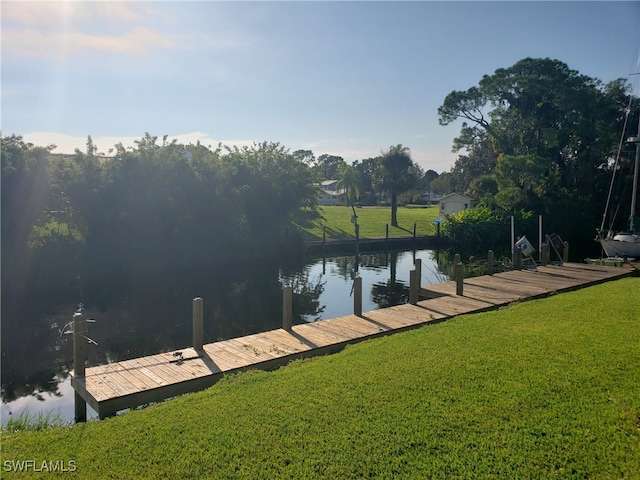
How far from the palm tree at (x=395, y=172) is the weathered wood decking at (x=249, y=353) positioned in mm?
30677

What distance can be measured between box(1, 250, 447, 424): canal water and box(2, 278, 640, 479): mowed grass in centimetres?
368

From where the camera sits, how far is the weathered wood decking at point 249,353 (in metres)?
7.39

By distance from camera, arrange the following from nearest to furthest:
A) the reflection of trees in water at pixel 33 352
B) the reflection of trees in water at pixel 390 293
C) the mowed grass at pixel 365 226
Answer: the reflection of trees in water at pixel 33 352, the reflection of trees in water at pixel 390 293, the mowed grass at pixel 365 226

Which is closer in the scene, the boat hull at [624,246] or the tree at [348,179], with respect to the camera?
the boat hull at [624,246]

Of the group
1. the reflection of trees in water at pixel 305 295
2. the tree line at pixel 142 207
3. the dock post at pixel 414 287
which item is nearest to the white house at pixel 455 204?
the tree line at pixel 142 207

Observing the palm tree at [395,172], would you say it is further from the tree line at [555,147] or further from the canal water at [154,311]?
the canal water at [154,311]

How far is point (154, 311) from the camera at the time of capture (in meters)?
16.0

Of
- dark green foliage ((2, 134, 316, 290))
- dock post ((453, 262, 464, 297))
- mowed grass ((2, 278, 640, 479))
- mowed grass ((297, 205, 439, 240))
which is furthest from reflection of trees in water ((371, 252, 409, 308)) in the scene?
mowed grass ((297, 205, 439, 240))

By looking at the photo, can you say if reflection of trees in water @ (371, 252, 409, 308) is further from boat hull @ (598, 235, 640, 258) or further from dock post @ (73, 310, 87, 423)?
boat hull @ (598, 235, 640, 258)

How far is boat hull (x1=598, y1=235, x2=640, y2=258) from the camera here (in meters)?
25.6

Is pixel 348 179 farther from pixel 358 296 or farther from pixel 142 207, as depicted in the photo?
pixel 358 296

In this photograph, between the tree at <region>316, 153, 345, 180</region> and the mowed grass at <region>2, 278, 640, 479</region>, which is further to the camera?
the tree at <region>316, 153, 345, 180</region>

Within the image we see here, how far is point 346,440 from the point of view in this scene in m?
4.68

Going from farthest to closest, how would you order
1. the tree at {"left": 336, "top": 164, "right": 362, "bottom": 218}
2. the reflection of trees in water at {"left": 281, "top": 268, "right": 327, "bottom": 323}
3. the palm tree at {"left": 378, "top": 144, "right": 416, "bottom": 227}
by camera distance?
the tree at {"left": 336, "top": 164, "right": 362, "bottom": 218} → the palm tree at {"left": 378, "top": 144, "right": 416, "bottom": 227} → the reflection of trees in water at {"left": 281, "top": 268, "right": 327, "bottom": 323}
